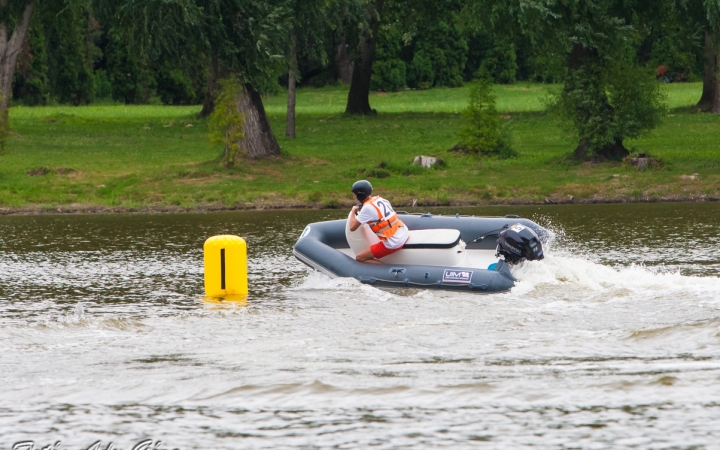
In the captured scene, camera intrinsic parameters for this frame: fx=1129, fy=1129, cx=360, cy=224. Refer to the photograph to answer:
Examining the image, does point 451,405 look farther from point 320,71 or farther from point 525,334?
point 320,71

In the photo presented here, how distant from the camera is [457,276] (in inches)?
492

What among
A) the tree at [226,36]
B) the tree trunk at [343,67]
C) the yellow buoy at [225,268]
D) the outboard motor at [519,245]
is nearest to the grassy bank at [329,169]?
the tree at [226,36]

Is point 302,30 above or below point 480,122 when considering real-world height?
above

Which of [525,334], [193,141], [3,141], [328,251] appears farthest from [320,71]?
[525,334]

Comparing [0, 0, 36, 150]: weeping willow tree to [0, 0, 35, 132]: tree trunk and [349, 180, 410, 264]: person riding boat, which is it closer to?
[0, 0, 35, 132]: tree trunk

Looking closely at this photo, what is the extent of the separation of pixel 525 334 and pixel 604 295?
7.31 ft

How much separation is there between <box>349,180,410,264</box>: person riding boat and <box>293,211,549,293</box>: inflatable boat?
13 centimetres

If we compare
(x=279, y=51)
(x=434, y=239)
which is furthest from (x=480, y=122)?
(x=434, y=239)

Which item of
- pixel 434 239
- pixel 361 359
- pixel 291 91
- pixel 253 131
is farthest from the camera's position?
pixel 291 91

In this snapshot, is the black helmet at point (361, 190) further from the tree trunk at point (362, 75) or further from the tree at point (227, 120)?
the tree trunk at point (362, 75)

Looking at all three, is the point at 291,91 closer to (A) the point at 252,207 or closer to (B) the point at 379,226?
(A) the point at 252,207

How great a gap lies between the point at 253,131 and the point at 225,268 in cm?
1532

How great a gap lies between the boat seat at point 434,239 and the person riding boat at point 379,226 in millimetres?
107

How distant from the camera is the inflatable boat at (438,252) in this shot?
12.6 m
